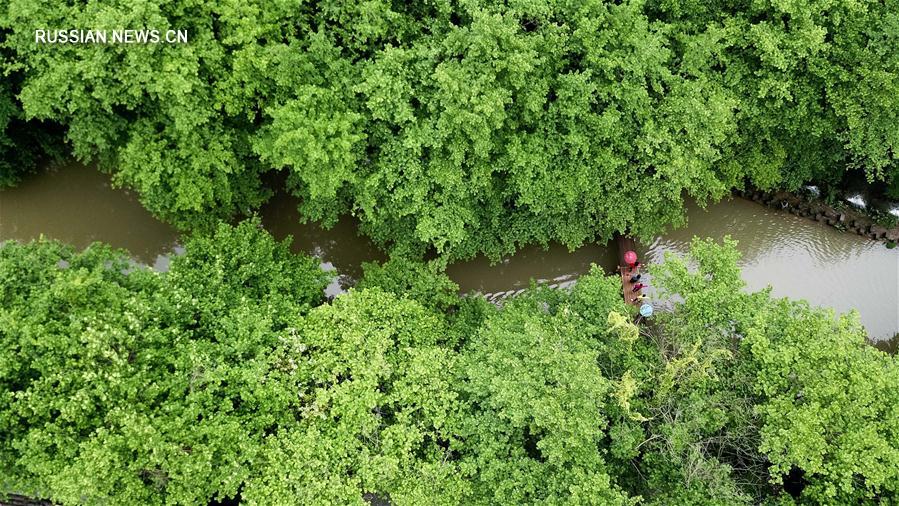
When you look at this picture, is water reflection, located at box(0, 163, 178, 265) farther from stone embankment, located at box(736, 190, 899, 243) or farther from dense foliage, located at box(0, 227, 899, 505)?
stone embankment, located at box(736, 190, 899, 243)

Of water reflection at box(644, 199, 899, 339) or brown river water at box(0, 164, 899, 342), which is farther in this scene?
water reflection at box(644, 199, 899, 339)

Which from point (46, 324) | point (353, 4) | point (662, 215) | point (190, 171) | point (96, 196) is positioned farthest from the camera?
point (96, 196)

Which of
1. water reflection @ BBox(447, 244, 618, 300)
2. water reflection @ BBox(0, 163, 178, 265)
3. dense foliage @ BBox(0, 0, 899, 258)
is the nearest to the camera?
dense foliage @ BBox(0, 0, 899, 258)

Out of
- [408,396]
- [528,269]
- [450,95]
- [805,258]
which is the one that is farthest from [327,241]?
→ [805,258]

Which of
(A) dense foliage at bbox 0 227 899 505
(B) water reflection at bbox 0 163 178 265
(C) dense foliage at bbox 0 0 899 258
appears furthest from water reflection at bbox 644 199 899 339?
(B) water reflection at bbox 0 163 178 265

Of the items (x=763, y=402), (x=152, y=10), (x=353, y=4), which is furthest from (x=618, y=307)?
(x=152, y=10)

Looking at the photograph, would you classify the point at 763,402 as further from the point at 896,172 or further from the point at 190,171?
the point at 190,171
